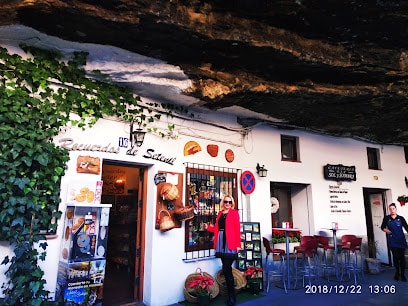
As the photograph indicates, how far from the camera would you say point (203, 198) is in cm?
536

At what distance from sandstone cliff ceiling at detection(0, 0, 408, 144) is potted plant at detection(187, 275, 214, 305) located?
282 centimetres

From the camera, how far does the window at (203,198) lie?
16.5 feet

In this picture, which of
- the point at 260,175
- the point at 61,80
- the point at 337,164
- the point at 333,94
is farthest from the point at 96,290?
the point at 337,164

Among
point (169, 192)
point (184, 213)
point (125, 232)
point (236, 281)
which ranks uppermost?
point (169, 192)

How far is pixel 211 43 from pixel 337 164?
5.12 m

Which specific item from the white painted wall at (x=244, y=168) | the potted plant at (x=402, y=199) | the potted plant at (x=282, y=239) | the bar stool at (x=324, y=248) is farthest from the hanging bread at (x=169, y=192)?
the potted plant at (x=402, y=199)

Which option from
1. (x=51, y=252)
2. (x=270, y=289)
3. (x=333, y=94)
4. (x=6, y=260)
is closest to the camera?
(x=6, y=260)

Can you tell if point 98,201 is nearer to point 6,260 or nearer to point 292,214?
point 6,260

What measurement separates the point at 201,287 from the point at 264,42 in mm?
3639

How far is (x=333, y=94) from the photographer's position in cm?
493

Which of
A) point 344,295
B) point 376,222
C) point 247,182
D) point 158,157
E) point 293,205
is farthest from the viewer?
point 376,222

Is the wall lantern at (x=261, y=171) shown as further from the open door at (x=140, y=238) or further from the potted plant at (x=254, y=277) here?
the open door at (x=140, y=238)

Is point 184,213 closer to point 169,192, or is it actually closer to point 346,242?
point 169,192

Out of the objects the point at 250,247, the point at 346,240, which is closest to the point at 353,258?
the point at 346,240
